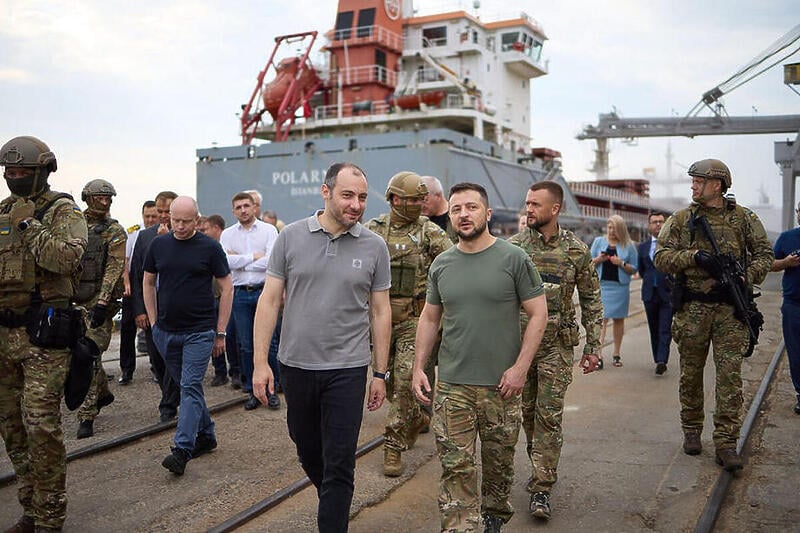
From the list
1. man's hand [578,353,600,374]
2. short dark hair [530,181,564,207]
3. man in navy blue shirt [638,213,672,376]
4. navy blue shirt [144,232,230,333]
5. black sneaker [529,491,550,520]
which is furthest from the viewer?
man in navy blue shirt [638,213,672,376]

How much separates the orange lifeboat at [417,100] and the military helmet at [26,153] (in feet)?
72.2

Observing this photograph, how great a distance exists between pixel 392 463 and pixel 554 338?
1.42m

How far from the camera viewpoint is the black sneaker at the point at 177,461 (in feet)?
15.5

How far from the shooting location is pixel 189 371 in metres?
4.97

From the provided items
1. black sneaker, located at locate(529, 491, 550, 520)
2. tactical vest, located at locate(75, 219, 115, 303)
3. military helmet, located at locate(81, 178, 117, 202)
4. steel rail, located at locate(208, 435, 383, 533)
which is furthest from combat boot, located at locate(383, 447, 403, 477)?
military helmet, located at locate(81, 178, 117, 202)

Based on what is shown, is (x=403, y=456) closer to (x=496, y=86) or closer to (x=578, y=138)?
(x=496, y=86)

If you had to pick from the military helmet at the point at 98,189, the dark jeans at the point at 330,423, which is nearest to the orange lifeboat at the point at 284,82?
the military helmet at the point at 98,189

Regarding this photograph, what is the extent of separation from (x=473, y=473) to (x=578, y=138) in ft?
122

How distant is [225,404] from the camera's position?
22.1 ft

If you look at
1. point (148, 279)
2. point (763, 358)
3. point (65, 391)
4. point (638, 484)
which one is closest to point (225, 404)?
point (148, 279)

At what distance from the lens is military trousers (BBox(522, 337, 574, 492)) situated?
4160 millimetres

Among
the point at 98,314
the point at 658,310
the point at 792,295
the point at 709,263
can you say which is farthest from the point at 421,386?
the point at 658,310

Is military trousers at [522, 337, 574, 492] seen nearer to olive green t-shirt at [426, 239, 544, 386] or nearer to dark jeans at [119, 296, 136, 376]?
olive green t-shirt at [426, 239, 544, 386]

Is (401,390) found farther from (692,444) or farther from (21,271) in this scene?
(21,271)
